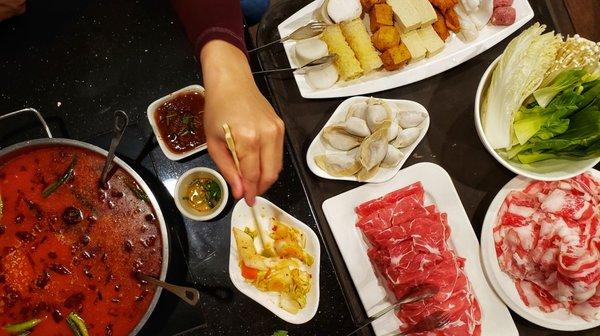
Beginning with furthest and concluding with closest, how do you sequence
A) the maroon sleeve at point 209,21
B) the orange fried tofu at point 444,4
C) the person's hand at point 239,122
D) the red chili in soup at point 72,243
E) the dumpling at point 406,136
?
the orange fried tofu at point 444,4, the dumpling at point 406,136, the red chili in soup at point 72,243, the maroon sleeve at point 209,21, the person's hand at point 239,122

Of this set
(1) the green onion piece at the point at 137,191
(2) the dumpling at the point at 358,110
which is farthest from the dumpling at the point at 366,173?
(1) the green onion piece at the point at 137,191

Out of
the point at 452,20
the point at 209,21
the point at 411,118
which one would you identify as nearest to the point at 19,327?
the point at 209,21

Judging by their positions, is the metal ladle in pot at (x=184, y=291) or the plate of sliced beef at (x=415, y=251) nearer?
the metal ladle in pot at (x=184, y=291)

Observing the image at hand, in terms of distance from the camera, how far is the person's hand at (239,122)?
5.13ft

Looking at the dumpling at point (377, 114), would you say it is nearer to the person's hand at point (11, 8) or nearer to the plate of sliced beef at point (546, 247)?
the plate of sliced beef at point (546, 247)

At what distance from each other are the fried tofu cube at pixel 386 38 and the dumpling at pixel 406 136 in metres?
0.40

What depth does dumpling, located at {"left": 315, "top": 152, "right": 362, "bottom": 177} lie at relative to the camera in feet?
7.47

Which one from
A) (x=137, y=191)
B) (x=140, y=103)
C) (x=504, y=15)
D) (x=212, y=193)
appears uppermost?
(x=140, y=103)

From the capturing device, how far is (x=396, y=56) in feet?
7.57

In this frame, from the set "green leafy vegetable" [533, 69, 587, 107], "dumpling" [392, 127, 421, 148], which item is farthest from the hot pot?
"green leafy vegetable" [533, 69, 587, 107]

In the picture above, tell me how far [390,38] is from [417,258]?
1.00 m

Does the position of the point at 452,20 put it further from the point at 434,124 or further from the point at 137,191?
the point at 137,191

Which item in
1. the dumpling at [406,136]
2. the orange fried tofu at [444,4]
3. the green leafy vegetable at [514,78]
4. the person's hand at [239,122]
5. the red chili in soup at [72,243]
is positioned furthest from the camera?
the orange fried tofu at [444,4]

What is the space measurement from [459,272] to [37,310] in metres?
1.78
